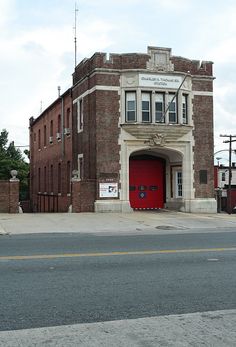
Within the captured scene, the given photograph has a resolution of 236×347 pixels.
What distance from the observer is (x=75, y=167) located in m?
29.8

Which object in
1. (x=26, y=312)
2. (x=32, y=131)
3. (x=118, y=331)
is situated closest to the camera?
(x=118, y=331)

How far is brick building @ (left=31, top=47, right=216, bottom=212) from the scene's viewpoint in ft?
83.5

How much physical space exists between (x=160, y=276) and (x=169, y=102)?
18924mm

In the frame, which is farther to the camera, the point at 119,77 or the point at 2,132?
the point at 2,132

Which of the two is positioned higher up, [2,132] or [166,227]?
[2,132]

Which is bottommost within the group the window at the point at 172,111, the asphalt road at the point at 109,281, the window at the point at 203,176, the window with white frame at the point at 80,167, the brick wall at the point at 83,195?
the asphalt road at the point at 109,281

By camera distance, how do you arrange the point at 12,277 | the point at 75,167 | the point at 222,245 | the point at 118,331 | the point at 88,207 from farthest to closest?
the point at 75,167, the point at 88,207, the point at 222,245, the point at 12,277, the point at 118,331

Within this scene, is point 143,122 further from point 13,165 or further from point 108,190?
point 13,165

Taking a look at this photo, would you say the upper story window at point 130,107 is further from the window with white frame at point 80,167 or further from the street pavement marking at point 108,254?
the street pavement marking at point 108,254

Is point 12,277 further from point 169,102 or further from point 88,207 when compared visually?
point 169,102

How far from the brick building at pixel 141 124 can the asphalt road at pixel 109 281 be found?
41.6 feet

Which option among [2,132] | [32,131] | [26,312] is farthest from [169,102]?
[2,132]

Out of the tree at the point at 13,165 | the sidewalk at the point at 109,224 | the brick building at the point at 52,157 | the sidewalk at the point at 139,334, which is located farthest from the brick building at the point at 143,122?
the tree at the point at 13,165

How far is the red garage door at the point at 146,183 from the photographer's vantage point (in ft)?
95.2
